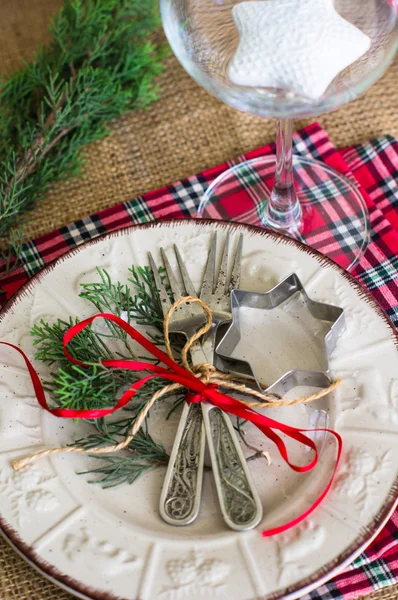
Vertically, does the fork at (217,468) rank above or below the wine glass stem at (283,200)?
below

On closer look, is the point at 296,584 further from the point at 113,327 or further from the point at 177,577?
the point at 113,327

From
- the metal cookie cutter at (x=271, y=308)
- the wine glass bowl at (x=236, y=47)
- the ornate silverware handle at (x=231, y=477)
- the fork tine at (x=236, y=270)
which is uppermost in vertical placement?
the wine glass bowl at (x=236, y=47)

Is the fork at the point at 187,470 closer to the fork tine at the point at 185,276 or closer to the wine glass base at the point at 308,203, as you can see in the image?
the fork tine at the point at 185,276

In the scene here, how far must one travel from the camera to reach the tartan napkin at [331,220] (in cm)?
92

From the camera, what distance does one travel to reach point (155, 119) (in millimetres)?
1112

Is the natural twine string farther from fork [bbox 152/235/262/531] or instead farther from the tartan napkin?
the tartan napkin

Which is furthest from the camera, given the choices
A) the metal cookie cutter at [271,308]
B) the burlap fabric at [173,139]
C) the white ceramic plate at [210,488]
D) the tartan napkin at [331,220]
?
the burlap fabric at [173,139]

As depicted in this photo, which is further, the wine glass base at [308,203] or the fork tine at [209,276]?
the wine glass base at [308,203]

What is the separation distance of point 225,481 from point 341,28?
514mm

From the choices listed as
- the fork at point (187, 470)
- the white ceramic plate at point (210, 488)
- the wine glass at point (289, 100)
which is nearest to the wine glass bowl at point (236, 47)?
the wine glass at point (289, 100)

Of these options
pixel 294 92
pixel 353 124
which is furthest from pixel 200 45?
pixel 353 124

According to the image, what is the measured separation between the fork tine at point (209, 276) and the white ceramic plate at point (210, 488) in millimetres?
12

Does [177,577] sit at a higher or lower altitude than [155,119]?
lower

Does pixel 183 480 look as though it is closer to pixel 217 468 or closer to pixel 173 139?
pixel 217 468
